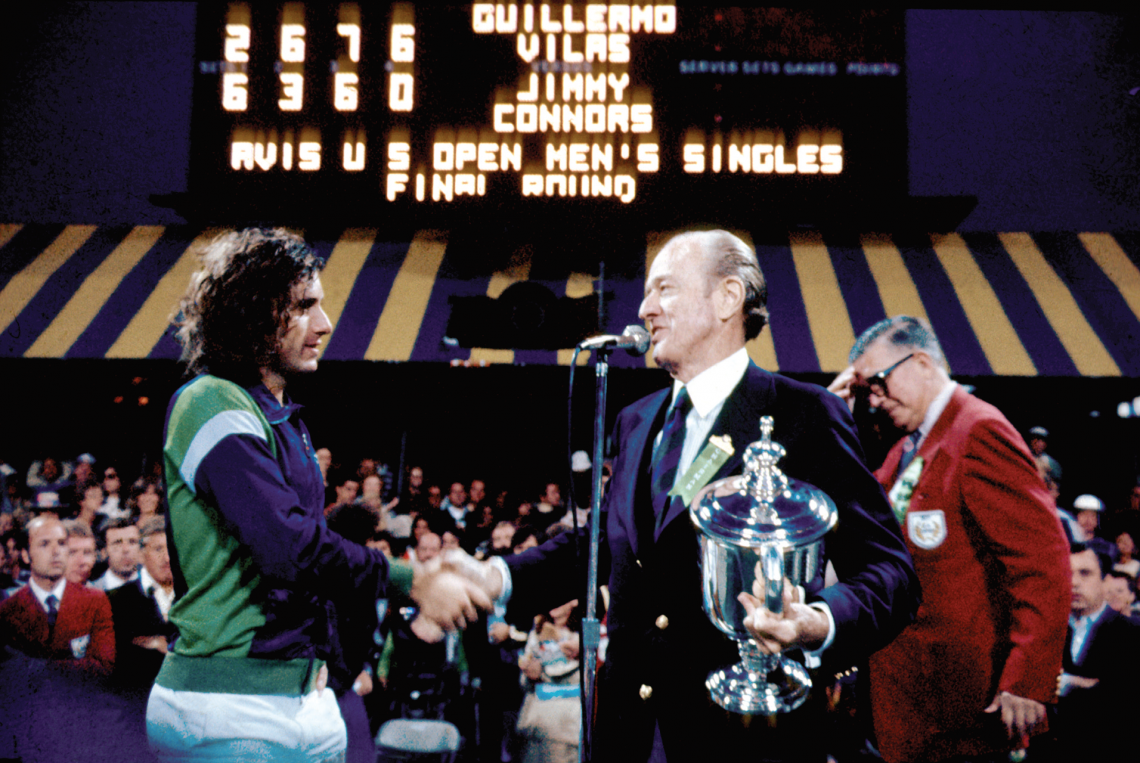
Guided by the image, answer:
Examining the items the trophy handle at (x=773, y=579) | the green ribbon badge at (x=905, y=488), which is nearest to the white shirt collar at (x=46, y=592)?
the trophy handle at (x=773, y=579)

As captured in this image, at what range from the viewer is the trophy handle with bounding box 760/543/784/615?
135 centimetres

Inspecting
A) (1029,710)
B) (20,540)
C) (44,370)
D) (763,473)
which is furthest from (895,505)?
(44,370)

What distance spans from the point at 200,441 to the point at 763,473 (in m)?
1.38

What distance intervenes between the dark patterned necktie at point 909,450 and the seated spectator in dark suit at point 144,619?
418 centimetres

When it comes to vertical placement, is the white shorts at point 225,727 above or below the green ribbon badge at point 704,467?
below

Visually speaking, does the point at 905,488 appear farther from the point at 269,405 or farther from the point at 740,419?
the point at 269,405

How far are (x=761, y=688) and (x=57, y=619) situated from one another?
474 centimetres

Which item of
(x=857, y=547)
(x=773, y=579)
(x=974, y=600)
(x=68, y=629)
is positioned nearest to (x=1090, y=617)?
(x=974, y=600)

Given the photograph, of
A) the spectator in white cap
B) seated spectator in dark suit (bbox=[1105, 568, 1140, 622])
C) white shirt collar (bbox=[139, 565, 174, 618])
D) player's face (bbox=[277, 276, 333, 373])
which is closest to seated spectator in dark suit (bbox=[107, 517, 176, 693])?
white shirt collar (bbox=[139, 565, 174, 618])

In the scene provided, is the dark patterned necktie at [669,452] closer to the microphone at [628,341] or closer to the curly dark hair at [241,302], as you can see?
the microphone at [628,341]

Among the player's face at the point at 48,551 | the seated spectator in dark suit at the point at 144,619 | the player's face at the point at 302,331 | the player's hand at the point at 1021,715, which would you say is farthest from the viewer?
the player's face at the point at 48,551

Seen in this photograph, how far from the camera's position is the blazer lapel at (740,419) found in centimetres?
Result: 180

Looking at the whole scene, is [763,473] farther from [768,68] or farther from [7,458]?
[7,458]

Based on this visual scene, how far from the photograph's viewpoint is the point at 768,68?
5.47 metres
